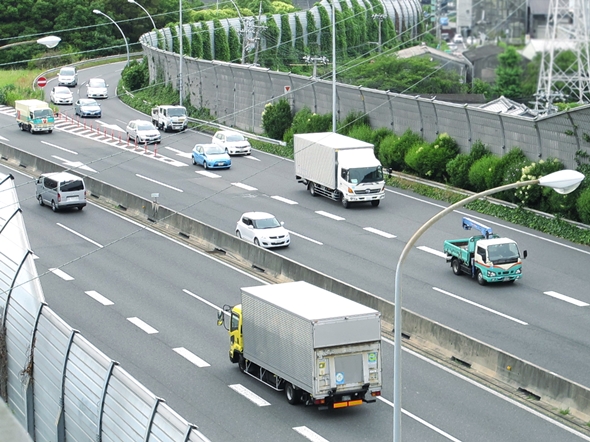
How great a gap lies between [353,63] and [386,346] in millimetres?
91668

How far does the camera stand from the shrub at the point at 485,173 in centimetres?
5259

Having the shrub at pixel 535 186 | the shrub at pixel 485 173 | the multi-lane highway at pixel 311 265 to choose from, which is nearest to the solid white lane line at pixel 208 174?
the multi-lane highway at pixel 311 265

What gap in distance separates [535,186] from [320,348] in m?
25.3

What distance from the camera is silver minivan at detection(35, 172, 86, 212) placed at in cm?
5212

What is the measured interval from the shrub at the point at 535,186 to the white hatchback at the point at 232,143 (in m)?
20.7

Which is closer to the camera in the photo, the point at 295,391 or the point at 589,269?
the point at 295,391

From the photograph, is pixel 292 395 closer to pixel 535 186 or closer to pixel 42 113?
pixel 535 186

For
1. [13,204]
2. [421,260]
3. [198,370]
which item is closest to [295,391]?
[198,370]

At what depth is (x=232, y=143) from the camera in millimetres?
65875

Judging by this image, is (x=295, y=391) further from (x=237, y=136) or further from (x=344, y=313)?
(x=237, y=136)

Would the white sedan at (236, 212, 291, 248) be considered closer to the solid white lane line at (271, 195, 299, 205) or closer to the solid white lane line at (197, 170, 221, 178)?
the solid white lane line at (271, 195, 299, 205)

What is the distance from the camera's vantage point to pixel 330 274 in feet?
136

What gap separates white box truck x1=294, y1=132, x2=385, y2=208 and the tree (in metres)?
34.1

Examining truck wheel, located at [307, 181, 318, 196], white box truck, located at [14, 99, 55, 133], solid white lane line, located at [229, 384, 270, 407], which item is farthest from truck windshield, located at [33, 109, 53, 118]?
solid white lane line, located at [229, 384, 270, 407]
